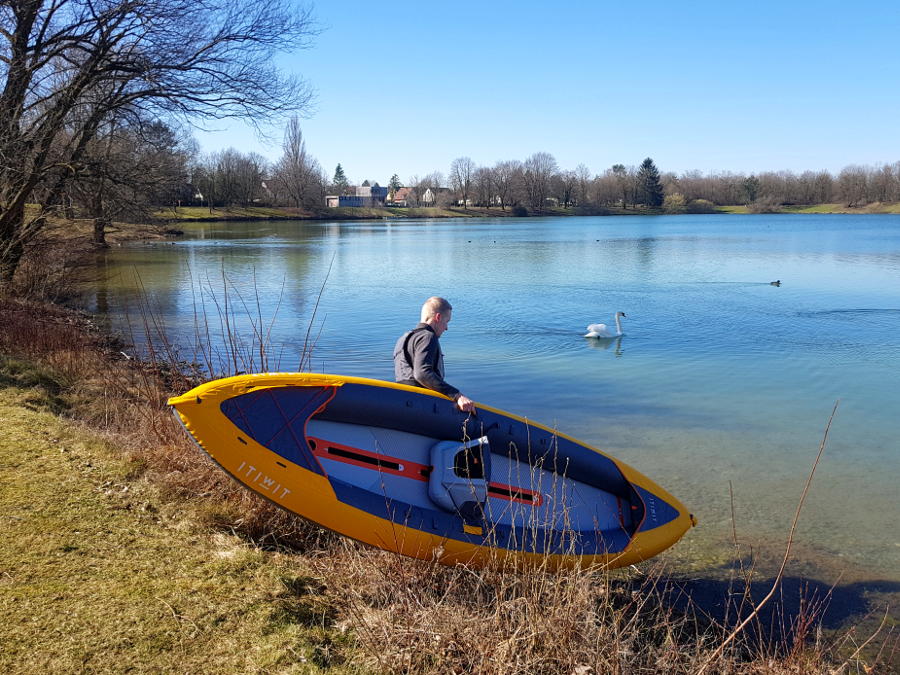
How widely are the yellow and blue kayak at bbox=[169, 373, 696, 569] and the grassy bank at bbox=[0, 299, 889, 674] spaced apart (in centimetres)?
22

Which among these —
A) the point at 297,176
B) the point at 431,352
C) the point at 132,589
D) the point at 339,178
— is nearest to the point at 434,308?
the point at 431,352

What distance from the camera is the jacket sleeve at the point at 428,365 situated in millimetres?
4527

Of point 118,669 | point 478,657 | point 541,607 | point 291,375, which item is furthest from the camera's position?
point 291,375

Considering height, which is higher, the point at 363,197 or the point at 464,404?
the point at 363,197

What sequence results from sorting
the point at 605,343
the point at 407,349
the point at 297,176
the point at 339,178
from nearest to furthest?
1. the point at 407,349
2. the point at 605,343
3. the point at 297,176
4. the point at 339,178

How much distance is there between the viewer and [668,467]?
7082mm

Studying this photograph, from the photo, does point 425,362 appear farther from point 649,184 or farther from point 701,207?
point 701,207

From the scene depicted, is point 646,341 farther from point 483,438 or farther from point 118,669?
→ point 118,669

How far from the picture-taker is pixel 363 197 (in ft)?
354

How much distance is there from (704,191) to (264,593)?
11496 centimetres

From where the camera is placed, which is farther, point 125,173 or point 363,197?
point 363,197

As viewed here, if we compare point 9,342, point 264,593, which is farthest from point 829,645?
point 9,342

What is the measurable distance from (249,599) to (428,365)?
1841mm

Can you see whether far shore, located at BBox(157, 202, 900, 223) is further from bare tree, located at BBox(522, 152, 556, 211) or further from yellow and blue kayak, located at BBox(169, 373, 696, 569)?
yellow and blue kayak, located at BBox(169, 373, 696, 569)
